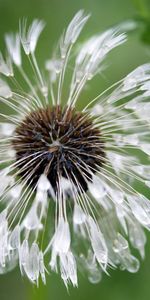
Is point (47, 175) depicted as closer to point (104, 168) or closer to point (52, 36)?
point (104, 168)

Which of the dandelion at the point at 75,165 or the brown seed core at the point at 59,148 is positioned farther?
the brown seed core at the point at 59,148

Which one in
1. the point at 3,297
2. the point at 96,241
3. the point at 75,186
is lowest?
the point at 3,297

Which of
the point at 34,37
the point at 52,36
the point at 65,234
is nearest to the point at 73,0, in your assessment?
the point at 52,36

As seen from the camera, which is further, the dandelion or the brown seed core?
the brown seed core

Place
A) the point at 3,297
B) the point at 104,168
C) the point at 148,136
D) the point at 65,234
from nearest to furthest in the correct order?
the point at 65,234 → the point at 104,168 → the point at 148,136 → the point at 3,297
